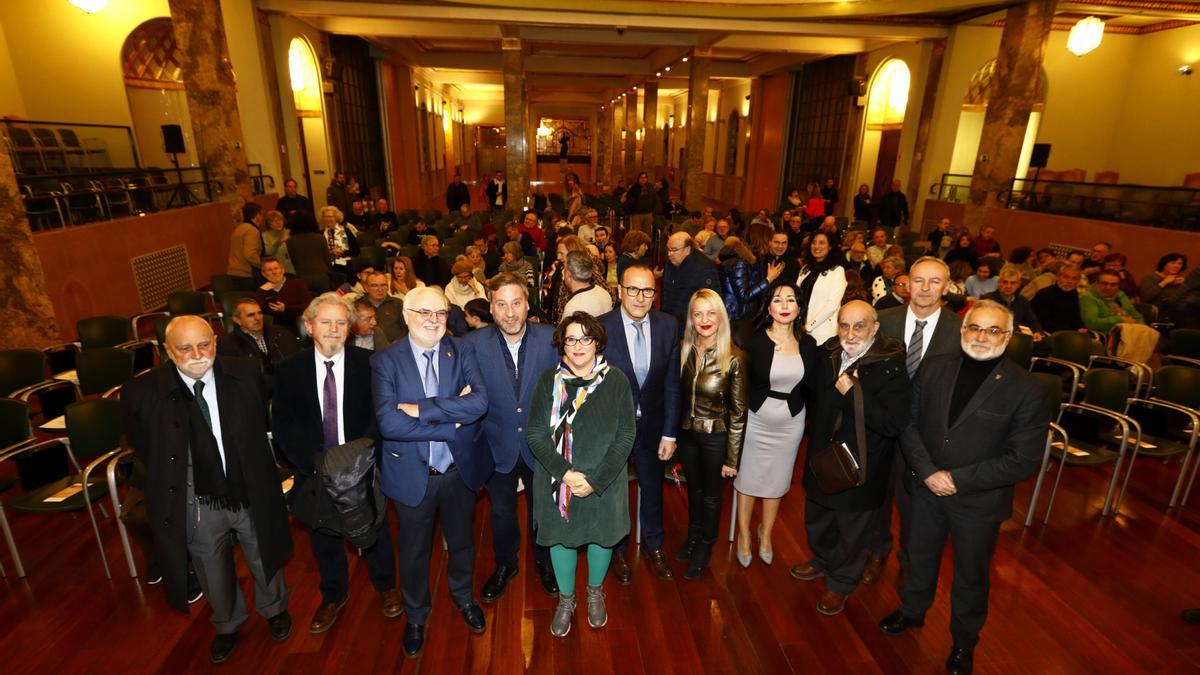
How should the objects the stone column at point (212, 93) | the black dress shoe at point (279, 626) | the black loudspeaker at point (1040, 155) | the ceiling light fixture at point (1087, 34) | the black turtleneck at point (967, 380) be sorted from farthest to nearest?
the black loudspeaker at point (1040, 155), the ceiling light fixture at point (1087, 34), the stone column at point (212, 93), the black dress shoe at point (279, 626), the black turtleneck at point (967, 380)

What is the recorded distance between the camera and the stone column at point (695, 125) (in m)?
16.5

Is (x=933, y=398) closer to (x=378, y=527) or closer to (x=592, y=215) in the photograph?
(x=378, y=527)

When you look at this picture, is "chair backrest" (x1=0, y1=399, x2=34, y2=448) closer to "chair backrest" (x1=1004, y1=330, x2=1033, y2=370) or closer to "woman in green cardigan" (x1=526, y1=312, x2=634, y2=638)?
"woman in green cardigan" (x1=526, y1=312, x2=634, y2=638)

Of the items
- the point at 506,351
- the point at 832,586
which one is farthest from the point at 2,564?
the point at 832,586

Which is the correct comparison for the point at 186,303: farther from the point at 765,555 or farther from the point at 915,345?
the point at 915,345

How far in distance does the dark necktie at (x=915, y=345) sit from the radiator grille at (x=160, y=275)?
898 centimetres

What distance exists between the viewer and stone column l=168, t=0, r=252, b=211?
884 cm

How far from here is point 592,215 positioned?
8.64 meters

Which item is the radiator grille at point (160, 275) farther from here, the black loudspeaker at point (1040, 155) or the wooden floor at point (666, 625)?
the black loudspeaker at point (1040, 155)

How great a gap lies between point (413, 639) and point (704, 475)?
1.76 meters

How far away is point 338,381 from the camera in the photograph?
2684 mm

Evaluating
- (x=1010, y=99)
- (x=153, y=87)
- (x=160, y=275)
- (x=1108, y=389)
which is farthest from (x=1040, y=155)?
(x=153, y=87)

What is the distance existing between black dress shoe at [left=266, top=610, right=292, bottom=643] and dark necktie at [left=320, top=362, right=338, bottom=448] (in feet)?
3.57

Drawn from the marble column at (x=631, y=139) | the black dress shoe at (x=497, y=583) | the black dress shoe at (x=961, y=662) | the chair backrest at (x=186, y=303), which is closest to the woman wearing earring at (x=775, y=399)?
the black dress shoe at (x=961, y=662)
